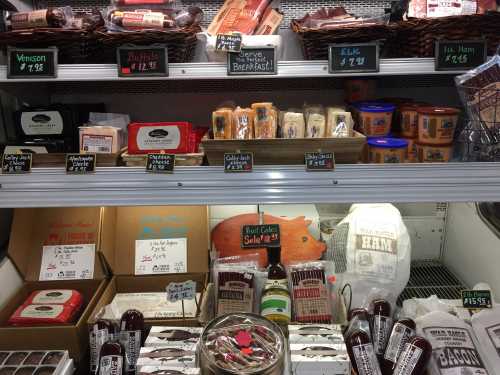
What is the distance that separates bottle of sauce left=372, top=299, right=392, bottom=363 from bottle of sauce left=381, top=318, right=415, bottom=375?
0.03 meters

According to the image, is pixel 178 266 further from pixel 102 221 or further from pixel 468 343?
pixel 468 343

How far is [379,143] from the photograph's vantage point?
1.33 metres

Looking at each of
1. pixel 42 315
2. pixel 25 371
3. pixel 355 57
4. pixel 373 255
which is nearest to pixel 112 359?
pixel 25 371

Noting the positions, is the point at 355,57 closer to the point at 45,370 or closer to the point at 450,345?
the point at 450,345

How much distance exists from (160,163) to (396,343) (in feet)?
2.83

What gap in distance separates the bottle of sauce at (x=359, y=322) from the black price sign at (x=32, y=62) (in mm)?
1148

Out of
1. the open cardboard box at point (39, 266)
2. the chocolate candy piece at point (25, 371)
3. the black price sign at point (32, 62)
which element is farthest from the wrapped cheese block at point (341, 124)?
the chocolate candy piece at point (25, 371)

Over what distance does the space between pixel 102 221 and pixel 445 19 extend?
4.47 feet

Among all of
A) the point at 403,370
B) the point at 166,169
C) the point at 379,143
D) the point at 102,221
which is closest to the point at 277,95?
the point at 379,143

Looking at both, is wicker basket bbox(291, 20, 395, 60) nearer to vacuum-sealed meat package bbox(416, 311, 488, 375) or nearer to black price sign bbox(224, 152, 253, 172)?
black price sign bbox(224, 152, 253, 172)

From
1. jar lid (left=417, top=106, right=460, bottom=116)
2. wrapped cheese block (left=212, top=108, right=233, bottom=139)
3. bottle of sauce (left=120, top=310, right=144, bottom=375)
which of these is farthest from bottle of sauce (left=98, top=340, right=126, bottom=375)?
jar lid (left=417, top=106, right=460, bottom=116)

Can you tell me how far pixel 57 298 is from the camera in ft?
5.22

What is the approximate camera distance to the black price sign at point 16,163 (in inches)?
49.9

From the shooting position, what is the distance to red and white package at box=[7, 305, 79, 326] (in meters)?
1.47
